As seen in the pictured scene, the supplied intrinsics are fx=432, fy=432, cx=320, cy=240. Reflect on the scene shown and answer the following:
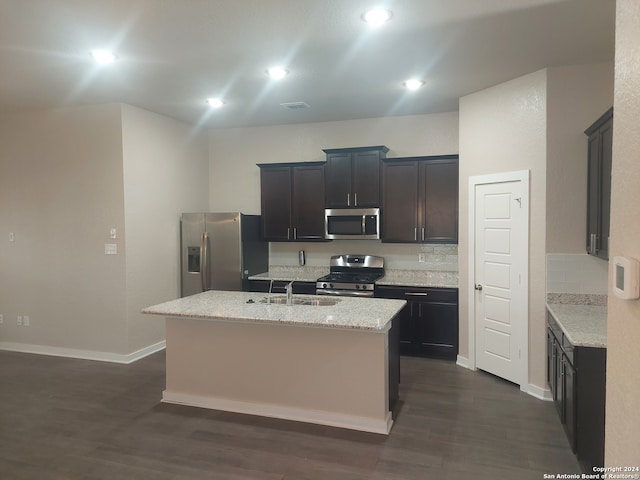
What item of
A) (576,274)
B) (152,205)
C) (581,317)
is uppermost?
(152,205)

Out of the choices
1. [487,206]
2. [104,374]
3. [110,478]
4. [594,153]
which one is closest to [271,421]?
[110,478]

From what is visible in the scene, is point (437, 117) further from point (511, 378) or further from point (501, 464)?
point (501, 464)

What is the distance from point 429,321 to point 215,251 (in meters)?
2.80

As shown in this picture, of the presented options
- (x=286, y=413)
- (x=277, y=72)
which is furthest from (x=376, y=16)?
(x=286, y=413)

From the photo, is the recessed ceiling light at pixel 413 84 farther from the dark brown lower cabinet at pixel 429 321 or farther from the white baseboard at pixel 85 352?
the white baseboard at pixel 85 352

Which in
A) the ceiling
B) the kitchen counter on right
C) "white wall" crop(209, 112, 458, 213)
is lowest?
the kitchen counter on right

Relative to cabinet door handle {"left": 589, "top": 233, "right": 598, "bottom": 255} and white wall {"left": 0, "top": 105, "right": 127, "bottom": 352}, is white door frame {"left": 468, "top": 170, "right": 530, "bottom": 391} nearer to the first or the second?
cabinet door handle {"left": 589, "top": 233, "right": 598, "bottom": 255}

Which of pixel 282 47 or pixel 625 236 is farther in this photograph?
pixel 282 47

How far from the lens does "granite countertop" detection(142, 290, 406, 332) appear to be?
3041 mm

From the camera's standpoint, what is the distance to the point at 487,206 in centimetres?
441

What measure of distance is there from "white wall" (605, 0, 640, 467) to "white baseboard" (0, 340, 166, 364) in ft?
16.0

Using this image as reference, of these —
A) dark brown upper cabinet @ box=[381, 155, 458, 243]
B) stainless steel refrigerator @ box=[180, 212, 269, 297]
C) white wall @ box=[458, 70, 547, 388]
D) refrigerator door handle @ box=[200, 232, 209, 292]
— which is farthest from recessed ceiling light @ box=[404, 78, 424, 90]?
refrigerator door handle @ box=[200, 232, 209, 292]

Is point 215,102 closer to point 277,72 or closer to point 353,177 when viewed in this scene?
point 277,72

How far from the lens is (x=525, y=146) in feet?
13.1
